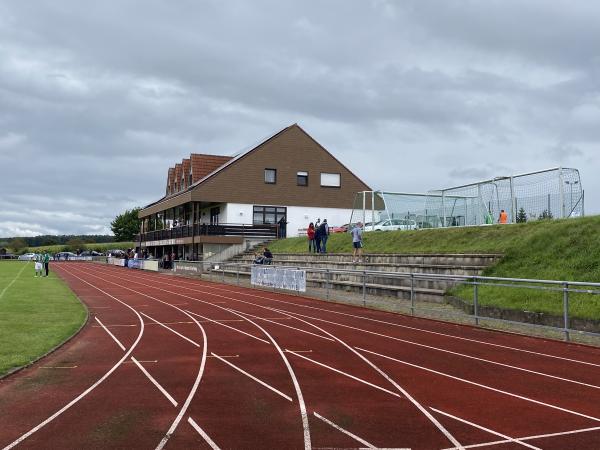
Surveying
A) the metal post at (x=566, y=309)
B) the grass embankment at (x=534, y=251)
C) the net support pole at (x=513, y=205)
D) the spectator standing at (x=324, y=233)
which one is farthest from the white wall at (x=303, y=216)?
the metal post at (x=566, y=309)

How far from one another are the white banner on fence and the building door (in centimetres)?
2108

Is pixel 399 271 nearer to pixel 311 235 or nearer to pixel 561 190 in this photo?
pixel 561 190

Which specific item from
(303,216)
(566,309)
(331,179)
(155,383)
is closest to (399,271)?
(566,309)

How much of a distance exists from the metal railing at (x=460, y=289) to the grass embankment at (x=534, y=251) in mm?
172

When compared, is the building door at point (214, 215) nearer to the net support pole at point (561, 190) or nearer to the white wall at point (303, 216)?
the white wall at point (303, 216)

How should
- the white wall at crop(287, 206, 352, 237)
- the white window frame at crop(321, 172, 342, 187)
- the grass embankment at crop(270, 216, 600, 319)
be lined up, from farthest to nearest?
the white window frame at crop(321, 172, 342, 187) → the white wall at crop(287, 206, 352, 237) → the grass embankment at crop(270, 216, 600, 319)

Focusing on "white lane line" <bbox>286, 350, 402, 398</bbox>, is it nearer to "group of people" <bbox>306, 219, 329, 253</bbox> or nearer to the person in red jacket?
"group of people" <bbox>306, 219, 329, 253</bbox>

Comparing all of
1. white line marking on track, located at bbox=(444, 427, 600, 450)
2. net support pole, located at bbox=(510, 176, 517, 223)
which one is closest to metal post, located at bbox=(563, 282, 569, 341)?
white line marking on track, located at bbox=(444, 427, 600, 450)

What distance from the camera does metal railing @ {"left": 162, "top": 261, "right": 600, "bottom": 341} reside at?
11.5m

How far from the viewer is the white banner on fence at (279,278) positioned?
72.2ft

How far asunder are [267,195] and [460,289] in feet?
101

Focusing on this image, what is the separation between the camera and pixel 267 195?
4631cm

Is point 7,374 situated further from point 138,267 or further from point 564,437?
point 138,267

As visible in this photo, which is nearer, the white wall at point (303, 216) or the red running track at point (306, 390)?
the red running track at point (306, 390)
